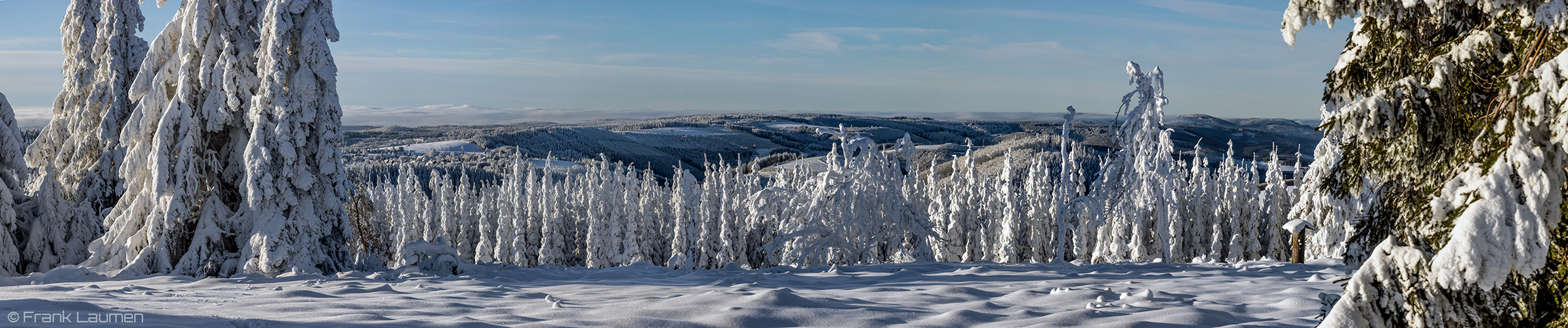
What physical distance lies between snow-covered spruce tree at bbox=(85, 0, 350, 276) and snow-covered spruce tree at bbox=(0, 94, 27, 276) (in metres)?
2.63

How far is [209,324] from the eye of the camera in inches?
257

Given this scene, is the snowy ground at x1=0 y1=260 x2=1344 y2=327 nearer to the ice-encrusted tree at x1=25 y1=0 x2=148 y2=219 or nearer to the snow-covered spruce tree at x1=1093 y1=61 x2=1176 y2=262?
the ice-encrusted tree at x1=25 y1=0 x2=148 y2=219

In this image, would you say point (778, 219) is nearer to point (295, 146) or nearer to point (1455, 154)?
point (295, 146)

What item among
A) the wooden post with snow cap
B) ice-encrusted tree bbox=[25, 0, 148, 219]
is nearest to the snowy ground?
the wooden post with snow cap

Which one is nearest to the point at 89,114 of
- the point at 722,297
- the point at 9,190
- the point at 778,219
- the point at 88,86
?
the point at 88,86

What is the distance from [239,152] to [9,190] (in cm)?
548

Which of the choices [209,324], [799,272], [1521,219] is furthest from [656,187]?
[1521,219]

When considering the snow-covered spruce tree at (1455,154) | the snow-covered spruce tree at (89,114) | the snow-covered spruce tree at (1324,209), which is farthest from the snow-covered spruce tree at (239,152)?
the snow-covered spruce tree at (1324,209)

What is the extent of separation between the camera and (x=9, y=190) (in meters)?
16.0

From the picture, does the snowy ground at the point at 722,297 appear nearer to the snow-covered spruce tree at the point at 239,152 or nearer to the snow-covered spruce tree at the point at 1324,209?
the snow-covered spruce tree at the point at 239,152

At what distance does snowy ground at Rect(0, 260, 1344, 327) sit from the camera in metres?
6.86

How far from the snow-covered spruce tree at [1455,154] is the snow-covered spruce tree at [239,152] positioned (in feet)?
46.9

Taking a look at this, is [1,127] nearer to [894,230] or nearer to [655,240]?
[894,230]

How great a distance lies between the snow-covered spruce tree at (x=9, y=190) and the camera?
50.9 ft
